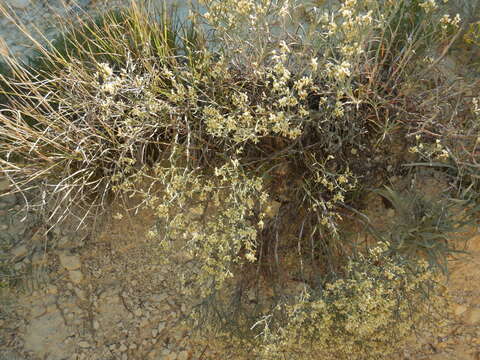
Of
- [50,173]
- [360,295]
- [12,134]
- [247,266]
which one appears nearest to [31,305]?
[50,173]

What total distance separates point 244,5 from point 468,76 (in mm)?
1229

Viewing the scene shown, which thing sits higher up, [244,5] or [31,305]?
[244,5]

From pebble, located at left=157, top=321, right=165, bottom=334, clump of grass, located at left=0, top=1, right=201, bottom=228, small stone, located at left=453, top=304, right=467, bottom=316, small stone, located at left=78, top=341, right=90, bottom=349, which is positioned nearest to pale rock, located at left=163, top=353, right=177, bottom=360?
pebble, located at left=157, top=321, right=165, bottom=334

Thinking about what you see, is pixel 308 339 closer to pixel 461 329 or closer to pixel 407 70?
pixel 461 329

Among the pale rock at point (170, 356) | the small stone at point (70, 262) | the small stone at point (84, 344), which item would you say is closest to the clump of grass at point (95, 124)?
the small stone at point (70, 262)

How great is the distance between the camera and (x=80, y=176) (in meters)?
2.48

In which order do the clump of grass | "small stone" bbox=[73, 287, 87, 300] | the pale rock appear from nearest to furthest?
the clump of grass, the pale rock, "small stone" bbox=[73, 287, 87, 300]

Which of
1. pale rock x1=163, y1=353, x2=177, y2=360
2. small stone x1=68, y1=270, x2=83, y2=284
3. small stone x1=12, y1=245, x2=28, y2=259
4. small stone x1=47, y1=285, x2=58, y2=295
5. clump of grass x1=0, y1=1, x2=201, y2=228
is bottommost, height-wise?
pale rock x1=163, y1=353, x2=177, y2=360

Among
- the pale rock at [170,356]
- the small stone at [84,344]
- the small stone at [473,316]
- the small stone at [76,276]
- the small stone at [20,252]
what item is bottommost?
the small stone at [84,344]

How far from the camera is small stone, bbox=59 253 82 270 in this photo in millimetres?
2570

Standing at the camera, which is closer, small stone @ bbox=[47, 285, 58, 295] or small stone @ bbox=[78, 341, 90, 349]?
small stone @ bbox=[78, 341, 90, 349]

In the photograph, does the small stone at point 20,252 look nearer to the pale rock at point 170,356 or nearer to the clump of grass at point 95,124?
the clump of grass at point 95,124

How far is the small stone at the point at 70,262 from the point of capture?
8.43 ft

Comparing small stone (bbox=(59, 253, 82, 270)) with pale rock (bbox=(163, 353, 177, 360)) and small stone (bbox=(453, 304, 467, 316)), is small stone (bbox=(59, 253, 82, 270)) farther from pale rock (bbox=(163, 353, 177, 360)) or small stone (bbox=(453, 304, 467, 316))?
small stone (bbox=(453, 304, 467, 316))
